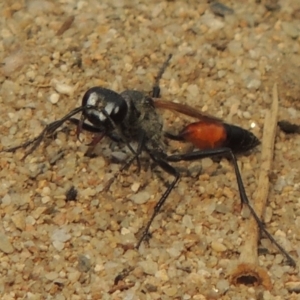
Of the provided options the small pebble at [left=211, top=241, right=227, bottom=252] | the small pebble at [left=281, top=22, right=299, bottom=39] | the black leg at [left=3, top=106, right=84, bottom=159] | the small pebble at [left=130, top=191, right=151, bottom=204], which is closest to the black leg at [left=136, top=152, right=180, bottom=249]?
the small pebble at [left=130, top=191, right=151, bottom=204]

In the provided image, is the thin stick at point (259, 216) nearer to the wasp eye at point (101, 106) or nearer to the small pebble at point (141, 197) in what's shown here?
the small pebble at point (141, 197)

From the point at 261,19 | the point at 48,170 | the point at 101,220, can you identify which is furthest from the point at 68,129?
the point at 261,19

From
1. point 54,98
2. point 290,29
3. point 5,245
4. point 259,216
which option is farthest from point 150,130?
point 290,29

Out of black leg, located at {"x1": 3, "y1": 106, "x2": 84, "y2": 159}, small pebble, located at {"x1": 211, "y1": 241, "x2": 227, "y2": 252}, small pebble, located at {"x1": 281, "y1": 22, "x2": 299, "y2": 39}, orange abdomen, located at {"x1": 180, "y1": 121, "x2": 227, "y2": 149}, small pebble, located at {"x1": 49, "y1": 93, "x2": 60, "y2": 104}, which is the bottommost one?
small pebble, located at {"x1": 281, "y1": 22, "x2": 299, "y2": 39}

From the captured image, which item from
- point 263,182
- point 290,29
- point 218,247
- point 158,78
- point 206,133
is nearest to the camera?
point 218,247

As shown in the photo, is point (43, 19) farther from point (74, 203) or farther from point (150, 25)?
point (74, 203)

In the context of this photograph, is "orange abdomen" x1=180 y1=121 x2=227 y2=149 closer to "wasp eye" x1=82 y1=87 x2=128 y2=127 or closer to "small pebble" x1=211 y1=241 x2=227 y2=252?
"wasp eye" x1=82 y1=87 x2=128 y2=127

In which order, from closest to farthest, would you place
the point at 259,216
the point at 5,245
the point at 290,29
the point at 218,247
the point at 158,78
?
the point at 5,245 → the point at 218,247 → the point at 259,216 → the point at 158,78 → the point at 290,29

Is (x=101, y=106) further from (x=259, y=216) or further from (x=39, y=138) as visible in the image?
(x=259, y=216)
